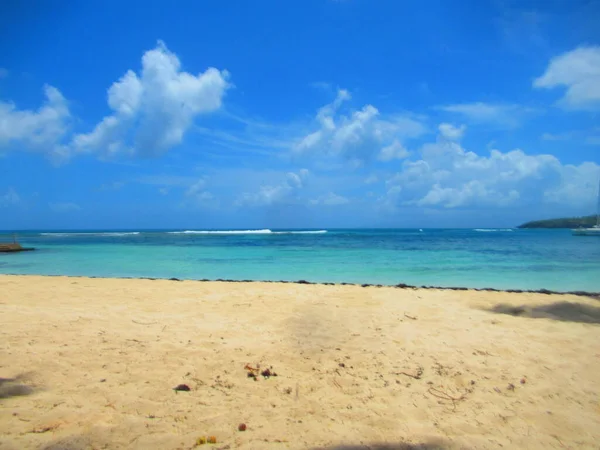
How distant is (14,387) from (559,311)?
8437mm

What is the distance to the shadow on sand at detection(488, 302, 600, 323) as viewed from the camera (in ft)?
21.5

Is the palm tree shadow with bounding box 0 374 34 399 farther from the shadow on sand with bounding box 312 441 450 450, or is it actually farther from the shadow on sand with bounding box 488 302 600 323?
the shadow on sand with bounding box 488 302 600 323

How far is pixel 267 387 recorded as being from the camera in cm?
380

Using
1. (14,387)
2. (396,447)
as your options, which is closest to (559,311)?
(396,447)

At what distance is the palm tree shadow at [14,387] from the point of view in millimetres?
3467

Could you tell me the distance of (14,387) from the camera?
358 cm

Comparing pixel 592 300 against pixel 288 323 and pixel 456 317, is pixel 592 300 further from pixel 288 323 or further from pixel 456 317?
pixel 288 323

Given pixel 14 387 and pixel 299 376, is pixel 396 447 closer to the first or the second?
pixel 299 376

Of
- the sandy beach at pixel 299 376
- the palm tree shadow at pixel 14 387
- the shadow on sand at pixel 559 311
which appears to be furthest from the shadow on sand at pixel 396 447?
the shadow on sand at pixel 559 311

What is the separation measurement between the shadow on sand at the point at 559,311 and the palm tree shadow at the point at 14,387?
7.28 metres

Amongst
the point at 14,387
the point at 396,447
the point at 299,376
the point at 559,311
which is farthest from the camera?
the point at 559,311

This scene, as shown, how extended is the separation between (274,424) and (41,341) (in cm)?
361

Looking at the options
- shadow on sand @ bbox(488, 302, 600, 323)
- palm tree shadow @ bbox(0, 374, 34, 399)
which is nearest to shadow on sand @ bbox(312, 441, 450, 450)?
palm tree shadow @ bbox(0, 374, 34, 399)

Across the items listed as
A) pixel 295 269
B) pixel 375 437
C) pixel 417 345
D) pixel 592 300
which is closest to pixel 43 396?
pixel 375 437
